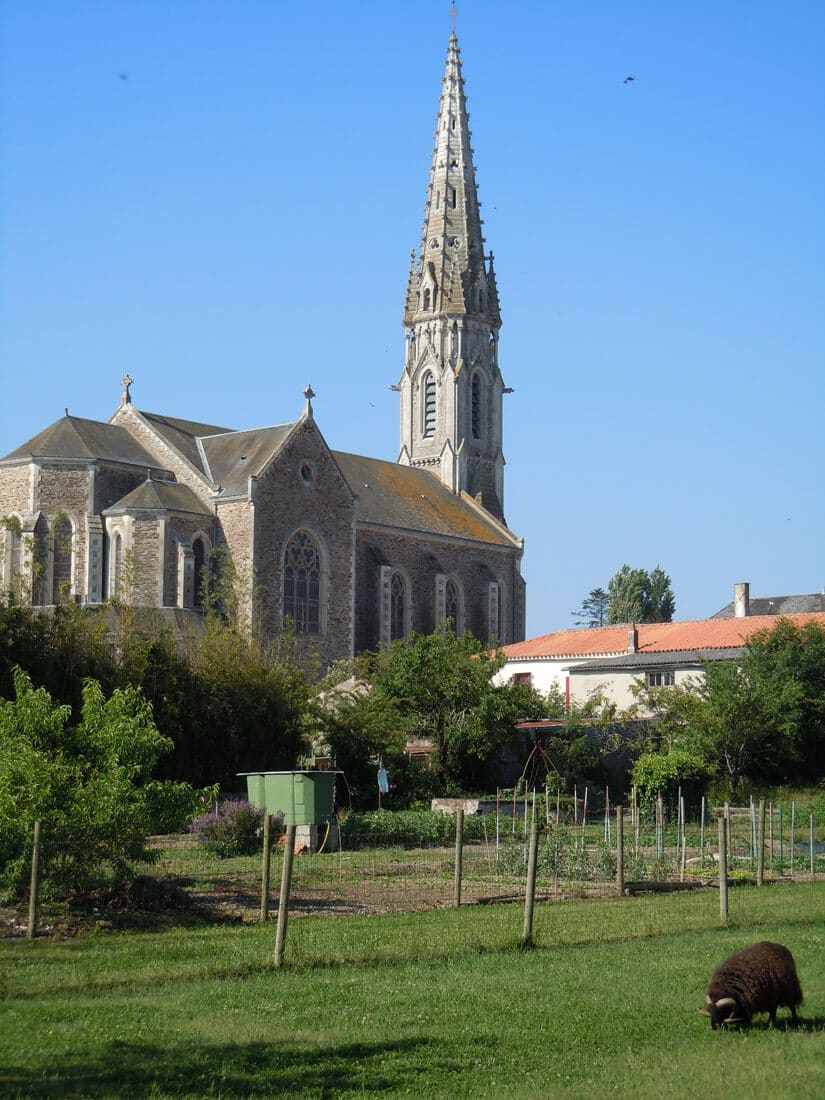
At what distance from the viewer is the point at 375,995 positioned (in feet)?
35.9

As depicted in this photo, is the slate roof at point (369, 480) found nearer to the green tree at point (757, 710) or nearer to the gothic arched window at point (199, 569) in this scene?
the gothic arched window at point (199, 569)

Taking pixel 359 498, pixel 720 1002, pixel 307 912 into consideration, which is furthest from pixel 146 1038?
pixel 359 498

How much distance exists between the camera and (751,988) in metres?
9.58

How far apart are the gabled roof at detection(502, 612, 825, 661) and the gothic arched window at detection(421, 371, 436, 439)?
20.3 m

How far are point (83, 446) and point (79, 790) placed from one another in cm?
3229

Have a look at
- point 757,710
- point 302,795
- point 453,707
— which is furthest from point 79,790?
point 757,710

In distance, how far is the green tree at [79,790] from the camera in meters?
16.1

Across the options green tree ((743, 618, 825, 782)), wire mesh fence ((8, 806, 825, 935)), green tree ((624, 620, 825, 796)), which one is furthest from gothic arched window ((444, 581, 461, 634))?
wire mesh fence ((8, 806, 825, 935))

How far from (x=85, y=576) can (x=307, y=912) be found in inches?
1231

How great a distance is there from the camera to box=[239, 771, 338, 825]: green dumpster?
2444cm

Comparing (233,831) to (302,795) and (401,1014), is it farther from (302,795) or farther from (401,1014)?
(401,1014)

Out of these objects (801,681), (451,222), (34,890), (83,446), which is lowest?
(34,890)

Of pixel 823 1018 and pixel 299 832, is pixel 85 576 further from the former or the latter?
pixel 823 1018

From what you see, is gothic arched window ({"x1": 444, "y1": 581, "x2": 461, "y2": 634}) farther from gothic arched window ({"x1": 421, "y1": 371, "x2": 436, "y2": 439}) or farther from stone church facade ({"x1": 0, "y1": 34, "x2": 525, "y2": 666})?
gothic arched window ({"x1": 421, "y1": 371, "x2": 436, "y2": 439})
